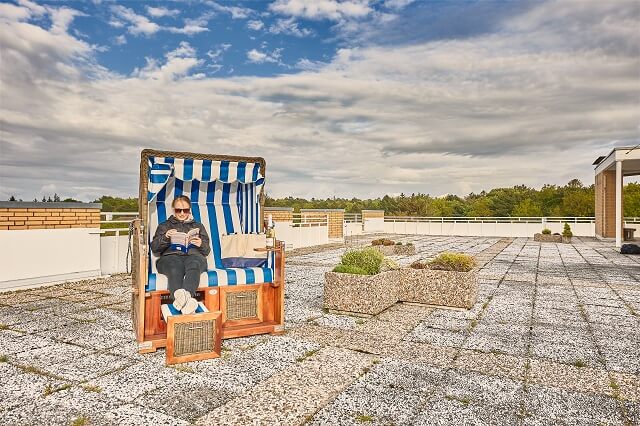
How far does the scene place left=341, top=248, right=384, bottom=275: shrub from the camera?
18.8 feet

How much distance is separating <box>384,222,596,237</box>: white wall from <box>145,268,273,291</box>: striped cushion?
2170cm

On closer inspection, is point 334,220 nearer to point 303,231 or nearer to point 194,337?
point 303,231

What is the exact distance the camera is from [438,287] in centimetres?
599

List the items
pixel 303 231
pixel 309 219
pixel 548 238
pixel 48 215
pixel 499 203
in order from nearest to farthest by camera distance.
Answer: pixel 48 215 < pixel 303 231 < pixel 309 219 < pixel 548 238 < pixel 499 203

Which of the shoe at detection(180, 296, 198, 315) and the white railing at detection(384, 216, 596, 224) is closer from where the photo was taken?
the shoe at detection(180, 296, 198, 315)

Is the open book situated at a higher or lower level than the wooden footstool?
higher

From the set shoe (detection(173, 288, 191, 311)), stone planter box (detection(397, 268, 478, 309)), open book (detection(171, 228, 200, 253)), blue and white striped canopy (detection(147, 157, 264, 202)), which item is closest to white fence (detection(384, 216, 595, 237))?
stone planter box (detection(397, 268, 478, 309))

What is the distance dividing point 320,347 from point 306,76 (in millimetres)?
10365

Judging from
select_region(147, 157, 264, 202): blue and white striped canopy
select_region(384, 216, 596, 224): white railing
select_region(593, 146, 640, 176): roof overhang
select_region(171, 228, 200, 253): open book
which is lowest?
select_region(384, 216, 596, 224): white railing

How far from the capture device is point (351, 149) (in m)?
26.2

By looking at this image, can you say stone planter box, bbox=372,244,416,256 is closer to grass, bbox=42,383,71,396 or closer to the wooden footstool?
the wooden footstool

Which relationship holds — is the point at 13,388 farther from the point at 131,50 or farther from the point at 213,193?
the point at 131,50

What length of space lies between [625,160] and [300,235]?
46.1 feet

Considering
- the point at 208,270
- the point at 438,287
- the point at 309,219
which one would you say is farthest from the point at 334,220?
the point at 208,270
